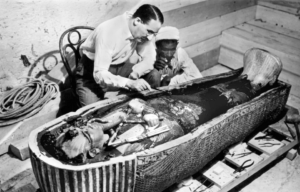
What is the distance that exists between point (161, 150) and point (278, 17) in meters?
3.96

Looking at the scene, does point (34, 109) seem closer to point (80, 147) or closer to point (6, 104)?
point (6, 104)

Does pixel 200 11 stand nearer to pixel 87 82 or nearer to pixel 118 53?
pixel 118 53

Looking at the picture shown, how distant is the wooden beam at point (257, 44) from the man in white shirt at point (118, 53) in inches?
76.0

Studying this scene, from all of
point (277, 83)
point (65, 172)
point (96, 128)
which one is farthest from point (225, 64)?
point (65, 172)

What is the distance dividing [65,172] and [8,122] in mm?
1452

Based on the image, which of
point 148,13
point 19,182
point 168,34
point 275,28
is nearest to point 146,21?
point 148,13

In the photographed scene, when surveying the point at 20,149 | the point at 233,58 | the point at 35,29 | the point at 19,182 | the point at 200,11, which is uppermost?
the point at 35,29

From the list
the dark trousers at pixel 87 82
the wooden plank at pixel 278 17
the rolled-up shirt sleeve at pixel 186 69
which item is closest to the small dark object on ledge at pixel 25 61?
the dark trousers at pixel 87 82

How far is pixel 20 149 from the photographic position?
3.63 m

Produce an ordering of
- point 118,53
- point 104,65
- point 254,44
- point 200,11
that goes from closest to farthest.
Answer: point 104,65
point 118,53
point 200,11
point 254,44

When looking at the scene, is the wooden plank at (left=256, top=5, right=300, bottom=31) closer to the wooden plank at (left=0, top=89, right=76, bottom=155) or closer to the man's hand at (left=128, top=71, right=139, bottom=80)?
the man's hand at (left=128, top=71, right=139, bottom=80)

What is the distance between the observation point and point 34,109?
3.86 metres

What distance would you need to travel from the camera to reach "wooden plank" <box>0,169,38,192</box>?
129 inches

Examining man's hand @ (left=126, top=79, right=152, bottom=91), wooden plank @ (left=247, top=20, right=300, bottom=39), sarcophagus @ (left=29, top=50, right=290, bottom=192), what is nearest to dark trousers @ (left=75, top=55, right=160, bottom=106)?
man's hand @ (left=126, top=79, right=152, bottom=91)
